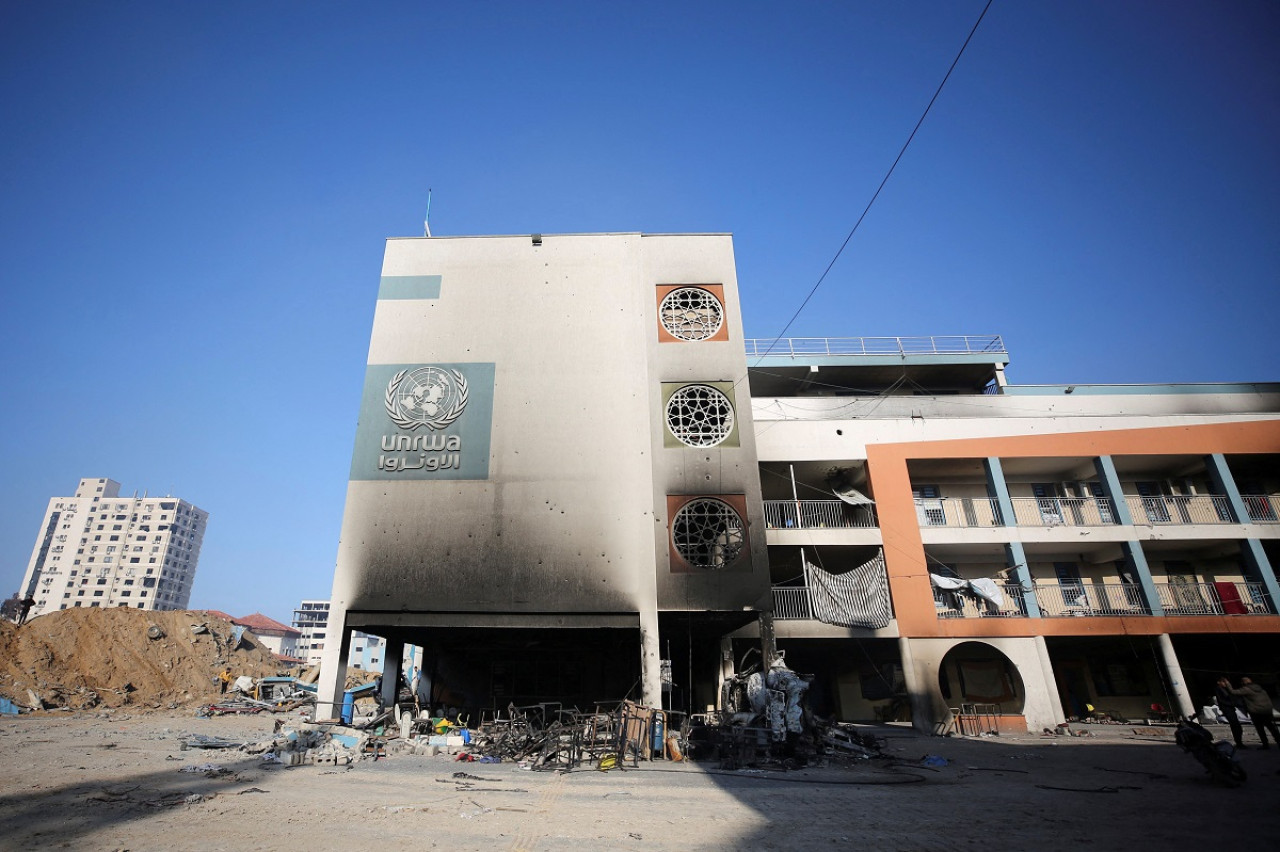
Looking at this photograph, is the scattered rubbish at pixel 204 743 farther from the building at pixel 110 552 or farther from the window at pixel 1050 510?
the building at pixel 110 552

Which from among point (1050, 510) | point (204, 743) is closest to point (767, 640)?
point (1050, 510)

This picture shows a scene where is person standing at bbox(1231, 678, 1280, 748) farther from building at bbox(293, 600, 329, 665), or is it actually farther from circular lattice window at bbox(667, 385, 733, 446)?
building at bbox(293, 600, 329, 665)

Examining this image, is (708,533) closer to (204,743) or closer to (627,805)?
(627,805)

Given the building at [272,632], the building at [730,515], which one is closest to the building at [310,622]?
the building at [272,632]

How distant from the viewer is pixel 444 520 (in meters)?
17.6

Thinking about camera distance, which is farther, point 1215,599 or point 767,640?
point 1215,599

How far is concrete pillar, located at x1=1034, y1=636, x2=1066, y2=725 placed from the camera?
18.6 m

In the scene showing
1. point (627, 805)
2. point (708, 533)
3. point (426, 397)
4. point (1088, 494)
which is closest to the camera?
point (627, 805)

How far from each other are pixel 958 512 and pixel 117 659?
122 ft

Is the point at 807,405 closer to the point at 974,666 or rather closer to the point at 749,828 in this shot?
the point at 974,666

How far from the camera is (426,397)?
19.0 metres

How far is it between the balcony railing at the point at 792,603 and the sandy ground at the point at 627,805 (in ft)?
21.6

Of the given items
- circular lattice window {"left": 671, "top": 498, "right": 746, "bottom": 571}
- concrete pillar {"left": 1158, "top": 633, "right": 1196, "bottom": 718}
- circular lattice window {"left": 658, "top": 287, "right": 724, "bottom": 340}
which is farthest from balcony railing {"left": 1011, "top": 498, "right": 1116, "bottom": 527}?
circular lattice window {"left": 658, "top": 287, "right": 724, "bottom": 340}

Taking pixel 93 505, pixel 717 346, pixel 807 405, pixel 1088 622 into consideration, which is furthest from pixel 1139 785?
pixel 93 505
